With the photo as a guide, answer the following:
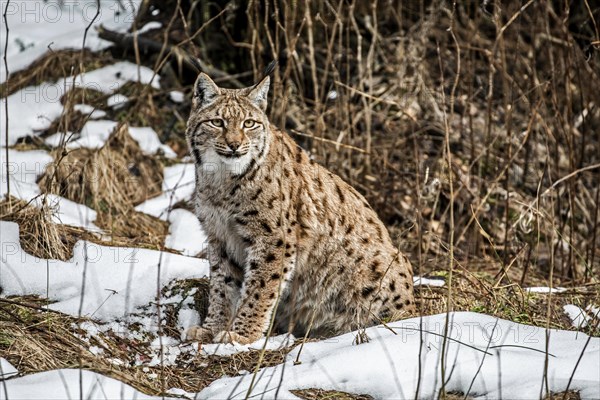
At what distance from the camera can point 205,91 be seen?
16.6 feet

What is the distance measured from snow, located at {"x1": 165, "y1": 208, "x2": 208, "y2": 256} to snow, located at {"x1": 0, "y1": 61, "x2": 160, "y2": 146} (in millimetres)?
1685

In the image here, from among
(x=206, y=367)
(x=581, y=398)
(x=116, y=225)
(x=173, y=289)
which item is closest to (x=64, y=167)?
(x=116, y=225)

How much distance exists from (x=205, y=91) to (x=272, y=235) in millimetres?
983

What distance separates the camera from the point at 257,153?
4988 mm

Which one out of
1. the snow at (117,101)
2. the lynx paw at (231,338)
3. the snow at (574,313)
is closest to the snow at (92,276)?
the lynx paw at (231,338)

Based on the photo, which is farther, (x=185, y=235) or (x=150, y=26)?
(x=150, y=26)

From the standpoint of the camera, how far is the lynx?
4926mm

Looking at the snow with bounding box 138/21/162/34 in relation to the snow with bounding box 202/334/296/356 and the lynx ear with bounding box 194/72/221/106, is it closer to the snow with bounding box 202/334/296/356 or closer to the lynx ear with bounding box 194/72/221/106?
the lynx ear with bounding box 194/72/221/106

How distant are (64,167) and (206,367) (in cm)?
327

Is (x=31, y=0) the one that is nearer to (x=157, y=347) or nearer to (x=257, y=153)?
(x=257, y=153)

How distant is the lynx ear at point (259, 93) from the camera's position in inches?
200

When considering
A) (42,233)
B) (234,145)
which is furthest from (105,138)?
(234,145)

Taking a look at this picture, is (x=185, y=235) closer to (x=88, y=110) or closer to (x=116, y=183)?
(x=116, y=183)

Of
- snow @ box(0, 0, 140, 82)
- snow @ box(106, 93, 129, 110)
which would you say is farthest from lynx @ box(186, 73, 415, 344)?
snow @ box(0, 0, 140, 82)
